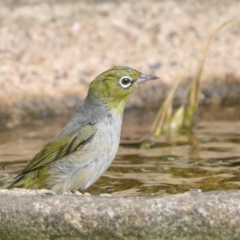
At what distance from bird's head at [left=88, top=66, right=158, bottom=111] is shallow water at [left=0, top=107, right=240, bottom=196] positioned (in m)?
0.55

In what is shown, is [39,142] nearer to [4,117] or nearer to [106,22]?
[4,117]

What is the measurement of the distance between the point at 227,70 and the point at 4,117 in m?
2.38

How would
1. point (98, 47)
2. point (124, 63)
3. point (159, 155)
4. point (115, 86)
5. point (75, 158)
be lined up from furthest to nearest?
point (98, 47) → point (124, 63) → point (159, 155) → point (115, 86) → point (75, 158)

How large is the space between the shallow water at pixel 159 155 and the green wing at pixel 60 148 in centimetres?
37

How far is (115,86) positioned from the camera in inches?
300

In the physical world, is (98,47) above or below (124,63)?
above

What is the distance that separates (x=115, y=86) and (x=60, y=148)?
0.73 m

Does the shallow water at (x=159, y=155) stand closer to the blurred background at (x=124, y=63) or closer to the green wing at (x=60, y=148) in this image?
the blurred background at (x=124, y=63)

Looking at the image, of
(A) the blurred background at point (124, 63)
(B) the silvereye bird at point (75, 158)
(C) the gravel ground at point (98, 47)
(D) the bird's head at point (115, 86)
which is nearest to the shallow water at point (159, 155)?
(A) the blurred background at point (124, 63)

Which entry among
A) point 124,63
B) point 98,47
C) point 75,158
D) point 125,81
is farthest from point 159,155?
point 98,47

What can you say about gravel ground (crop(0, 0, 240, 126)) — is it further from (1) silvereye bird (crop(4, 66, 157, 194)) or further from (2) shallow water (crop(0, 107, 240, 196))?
(1) silvereye bird (crop(4, 66, 157, 194))

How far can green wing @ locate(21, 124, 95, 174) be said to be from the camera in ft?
23.4

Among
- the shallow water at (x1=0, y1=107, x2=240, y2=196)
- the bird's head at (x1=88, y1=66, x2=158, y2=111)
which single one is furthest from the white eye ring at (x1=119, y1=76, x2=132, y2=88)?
the shallow water at (x1=0, y1=107, x2=240, y2=196)

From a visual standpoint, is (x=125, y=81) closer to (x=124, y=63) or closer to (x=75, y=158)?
(x=75, y=158)
